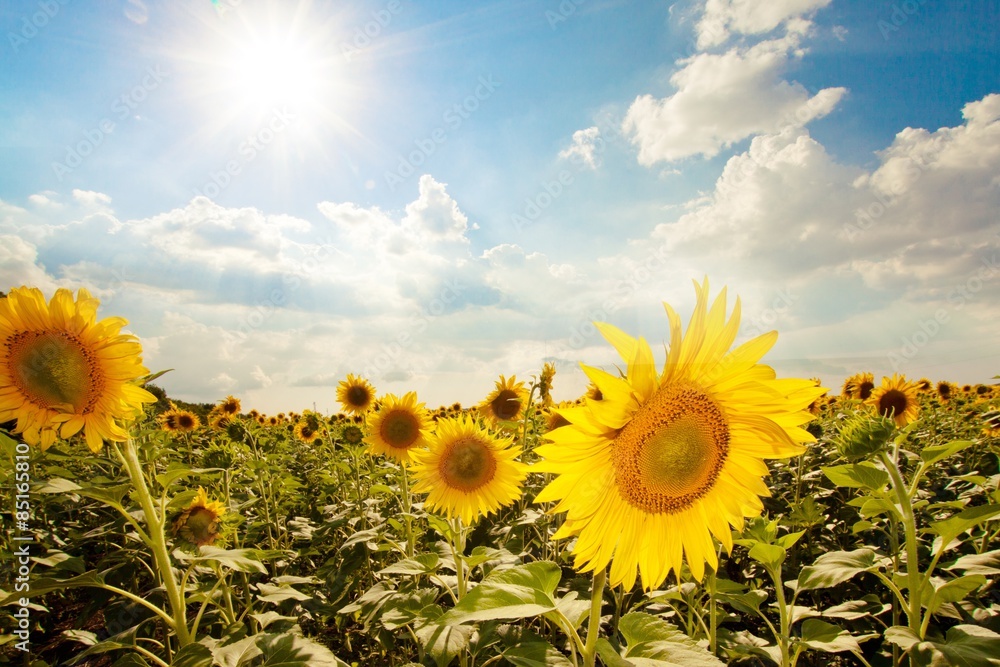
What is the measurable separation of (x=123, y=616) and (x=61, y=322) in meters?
2.06

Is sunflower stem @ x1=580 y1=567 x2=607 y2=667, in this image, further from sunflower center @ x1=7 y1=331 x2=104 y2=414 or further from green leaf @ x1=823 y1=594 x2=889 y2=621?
sunflower center @ x1=7 y1=331 x2=104 y2=414

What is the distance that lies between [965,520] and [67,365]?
3.69m

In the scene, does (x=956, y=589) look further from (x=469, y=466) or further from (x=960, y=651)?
(x=469, y=466)

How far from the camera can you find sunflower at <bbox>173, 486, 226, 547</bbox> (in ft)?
12.0

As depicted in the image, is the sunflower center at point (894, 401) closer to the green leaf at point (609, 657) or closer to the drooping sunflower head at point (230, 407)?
the green leaf at point (609, 657)

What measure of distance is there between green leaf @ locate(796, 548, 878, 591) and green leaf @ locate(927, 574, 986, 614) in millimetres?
209

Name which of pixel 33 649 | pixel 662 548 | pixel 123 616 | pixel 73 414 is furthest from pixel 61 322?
pixel 33 649

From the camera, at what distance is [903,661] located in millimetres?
2648

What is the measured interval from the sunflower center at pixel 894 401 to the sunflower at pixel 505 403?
4666mm

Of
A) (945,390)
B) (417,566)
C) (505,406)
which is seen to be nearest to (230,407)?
(505,406)

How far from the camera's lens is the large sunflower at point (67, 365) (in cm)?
226

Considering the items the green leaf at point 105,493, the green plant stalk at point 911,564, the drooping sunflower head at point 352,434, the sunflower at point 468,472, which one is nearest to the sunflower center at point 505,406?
the drooping sunflower head at point 352,434

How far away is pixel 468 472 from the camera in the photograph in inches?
140

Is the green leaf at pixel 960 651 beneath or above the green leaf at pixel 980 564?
beneath
